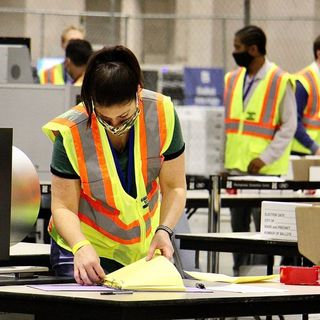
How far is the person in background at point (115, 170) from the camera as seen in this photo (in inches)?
229

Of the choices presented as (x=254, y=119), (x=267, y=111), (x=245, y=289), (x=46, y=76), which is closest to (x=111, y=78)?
(x=245, y=289)

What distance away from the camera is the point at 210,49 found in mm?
23484

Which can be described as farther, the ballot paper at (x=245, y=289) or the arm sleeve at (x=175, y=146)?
the arm sleeve at (x=175, y=146)

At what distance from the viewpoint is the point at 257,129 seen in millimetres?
12539

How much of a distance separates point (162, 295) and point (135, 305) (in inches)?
12.1

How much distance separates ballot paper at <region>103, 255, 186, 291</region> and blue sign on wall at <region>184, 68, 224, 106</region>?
14799mm

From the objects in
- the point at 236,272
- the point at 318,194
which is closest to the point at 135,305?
the point at 318,194

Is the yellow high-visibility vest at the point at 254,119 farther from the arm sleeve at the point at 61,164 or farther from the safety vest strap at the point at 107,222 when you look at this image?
the arm sleeve at the point at 61,164

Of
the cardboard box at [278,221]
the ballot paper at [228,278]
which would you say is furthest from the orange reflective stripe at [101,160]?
the cardboard box at [278,221]

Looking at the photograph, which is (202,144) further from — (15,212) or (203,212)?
(15,212)

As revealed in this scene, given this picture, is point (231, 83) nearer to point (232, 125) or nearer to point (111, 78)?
point (232, 125)

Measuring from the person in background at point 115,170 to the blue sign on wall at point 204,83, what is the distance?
1408cm

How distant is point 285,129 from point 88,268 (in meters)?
6.84

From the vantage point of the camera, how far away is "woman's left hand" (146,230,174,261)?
5.79m
